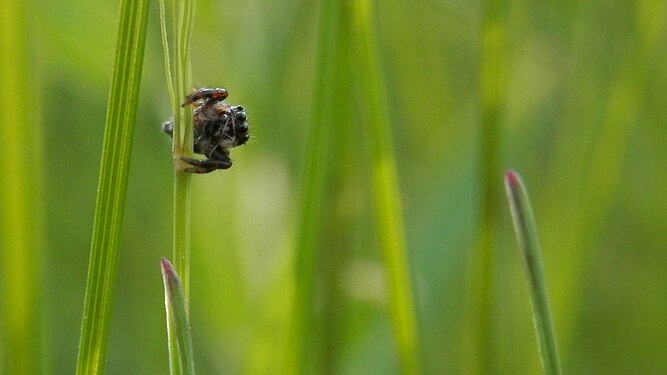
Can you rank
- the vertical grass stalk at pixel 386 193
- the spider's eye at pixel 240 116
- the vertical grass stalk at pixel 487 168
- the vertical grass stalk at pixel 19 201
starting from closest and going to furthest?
the spider's eye at pixel 240 116 → the vertical grass stalk at pixel 19 201 → the vertical grass stalk at pixel 386 193 → the vertical grass stalk at pixel 487 168

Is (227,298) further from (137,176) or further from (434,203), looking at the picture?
(137,176)

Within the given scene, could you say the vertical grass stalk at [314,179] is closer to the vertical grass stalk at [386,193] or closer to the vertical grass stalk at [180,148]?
the vertical grass stalk at [386,193]

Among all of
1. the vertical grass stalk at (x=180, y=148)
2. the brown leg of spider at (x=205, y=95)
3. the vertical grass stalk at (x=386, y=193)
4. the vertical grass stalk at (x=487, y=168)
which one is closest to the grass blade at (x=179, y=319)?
the vertical grass stalk at (x=180, y=148)

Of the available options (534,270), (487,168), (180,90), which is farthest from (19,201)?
(487,168)

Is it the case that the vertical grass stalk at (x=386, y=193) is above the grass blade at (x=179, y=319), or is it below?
above

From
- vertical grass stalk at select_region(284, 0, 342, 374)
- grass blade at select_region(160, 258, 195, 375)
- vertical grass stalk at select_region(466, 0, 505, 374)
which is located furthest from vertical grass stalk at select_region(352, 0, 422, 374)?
grass blade at select_region(160, 258, 195, 375)

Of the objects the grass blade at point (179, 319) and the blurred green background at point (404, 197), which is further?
the blurred green background at point (404, 197)

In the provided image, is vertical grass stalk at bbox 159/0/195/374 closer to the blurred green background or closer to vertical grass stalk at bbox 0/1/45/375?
vertical grass stalk at bbox 0/1/45/375

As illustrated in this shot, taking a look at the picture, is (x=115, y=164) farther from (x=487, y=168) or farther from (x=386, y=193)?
(x=487, y=168)
